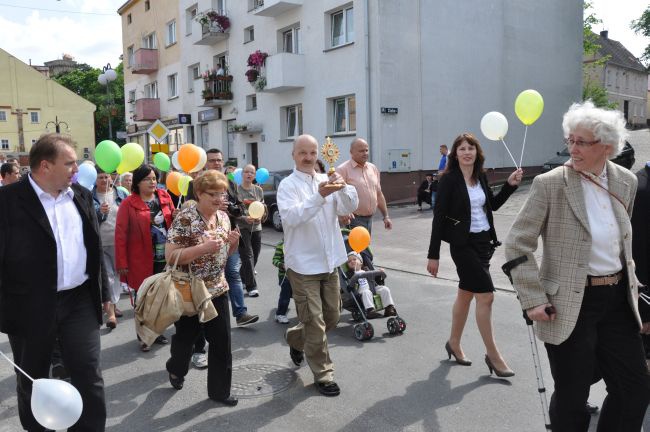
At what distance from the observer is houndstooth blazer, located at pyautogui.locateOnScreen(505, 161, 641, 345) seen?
2723mm

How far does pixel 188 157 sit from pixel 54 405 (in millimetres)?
4153

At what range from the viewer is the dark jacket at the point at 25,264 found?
9.95 ft

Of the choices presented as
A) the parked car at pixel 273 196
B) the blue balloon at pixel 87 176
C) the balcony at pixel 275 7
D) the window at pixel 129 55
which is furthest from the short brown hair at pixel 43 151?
the window at pixel 129 55

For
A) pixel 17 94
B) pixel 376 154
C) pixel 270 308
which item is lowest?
pixel 270 308

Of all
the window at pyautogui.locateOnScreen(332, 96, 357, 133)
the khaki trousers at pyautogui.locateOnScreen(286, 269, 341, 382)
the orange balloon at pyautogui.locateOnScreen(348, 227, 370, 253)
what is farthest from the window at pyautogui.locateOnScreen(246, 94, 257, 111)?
the khaki trousers at pyautogui.locateOnScreen(286, 269, 341, 382)

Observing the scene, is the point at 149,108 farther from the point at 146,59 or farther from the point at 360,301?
the point at 360,301

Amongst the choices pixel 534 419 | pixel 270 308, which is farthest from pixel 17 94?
pixel 534 419

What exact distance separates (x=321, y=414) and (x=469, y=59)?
18843 mm

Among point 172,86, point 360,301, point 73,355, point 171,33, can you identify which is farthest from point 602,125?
point 171,33

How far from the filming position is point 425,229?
13.5 meters

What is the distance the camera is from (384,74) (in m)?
18.2

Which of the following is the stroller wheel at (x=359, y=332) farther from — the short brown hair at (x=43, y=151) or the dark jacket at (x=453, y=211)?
the short brown hair at (x=43, y=151)

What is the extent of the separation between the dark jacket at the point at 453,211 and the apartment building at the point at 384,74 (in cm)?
1388

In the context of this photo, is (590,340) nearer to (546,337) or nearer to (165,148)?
(546,337)
